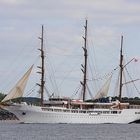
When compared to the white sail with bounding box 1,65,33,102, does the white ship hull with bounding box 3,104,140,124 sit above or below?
below

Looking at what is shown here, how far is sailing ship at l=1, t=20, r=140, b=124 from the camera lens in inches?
6614

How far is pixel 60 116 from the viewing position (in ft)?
555

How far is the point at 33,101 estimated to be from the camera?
176 meters

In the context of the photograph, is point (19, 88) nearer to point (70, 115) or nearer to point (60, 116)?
point (60, 116)

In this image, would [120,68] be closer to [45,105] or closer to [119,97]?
[119,97]

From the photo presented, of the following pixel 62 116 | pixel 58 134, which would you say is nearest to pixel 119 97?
pixel 62 116

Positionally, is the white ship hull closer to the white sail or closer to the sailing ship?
the sailing ship

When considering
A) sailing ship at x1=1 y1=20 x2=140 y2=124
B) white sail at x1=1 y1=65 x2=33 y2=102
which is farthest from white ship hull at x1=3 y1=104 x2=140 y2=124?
white sail at x1=1 y1=65 x2=33 y2=102

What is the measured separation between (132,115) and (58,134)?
58.0 m

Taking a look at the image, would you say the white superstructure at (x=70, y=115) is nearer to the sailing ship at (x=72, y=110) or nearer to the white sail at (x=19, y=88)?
the sailing ship at (x=72, y=110)

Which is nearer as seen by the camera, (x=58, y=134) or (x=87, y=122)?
(x=58, y=134)

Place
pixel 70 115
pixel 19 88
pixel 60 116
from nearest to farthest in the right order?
pixel 19 88, pixel 60 116, pixel 70 115

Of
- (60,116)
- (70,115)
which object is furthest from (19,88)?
(70,115)

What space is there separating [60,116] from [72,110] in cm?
329
